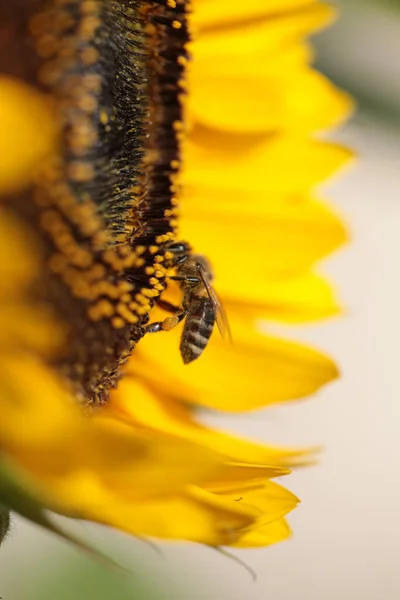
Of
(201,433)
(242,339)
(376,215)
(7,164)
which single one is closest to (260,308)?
(242,339)

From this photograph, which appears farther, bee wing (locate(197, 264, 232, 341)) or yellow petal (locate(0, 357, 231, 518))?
bee wing (locate(197, 264, 232, 341))

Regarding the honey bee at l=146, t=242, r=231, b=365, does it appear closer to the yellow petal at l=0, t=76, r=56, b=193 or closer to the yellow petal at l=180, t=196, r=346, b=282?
the yellow petal at l=180, t=196, r=346, b=282

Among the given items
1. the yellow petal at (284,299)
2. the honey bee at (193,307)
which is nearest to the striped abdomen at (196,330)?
the honey bee at (193,307)

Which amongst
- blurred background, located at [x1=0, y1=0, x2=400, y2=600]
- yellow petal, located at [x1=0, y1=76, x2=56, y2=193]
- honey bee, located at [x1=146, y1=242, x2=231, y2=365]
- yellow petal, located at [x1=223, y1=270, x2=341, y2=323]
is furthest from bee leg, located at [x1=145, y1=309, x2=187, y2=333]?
blurred background, located at [x1=0, y1=0, x2=400, y2=600]

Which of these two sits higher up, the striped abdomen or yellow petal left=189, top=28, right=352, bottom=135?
yellow petal left=189, top=28, right=352, bottom=135

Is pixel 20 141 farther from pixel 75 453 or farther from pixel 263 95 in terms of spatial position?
pixel 263 95

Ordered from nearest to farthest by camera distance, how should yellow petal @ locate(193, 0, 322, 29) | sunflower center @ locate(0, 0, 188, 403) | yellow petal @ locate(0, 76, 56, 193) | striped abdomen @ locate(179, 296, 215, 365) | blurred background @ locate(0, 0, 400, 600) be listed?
yellow petal @ locate(0, 76, 56, 193) → sunflower center @ locate(0, 0, 188, 403) → striped abdomen @ locate(179, 296, 215, 365) → yellow petal @ locate(193, 0, 322, 29) → blurred background @ locate(0, 0, 400, 600)

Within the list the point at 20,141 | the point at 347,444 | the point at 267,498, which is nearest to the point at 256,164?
the point at 267,498
